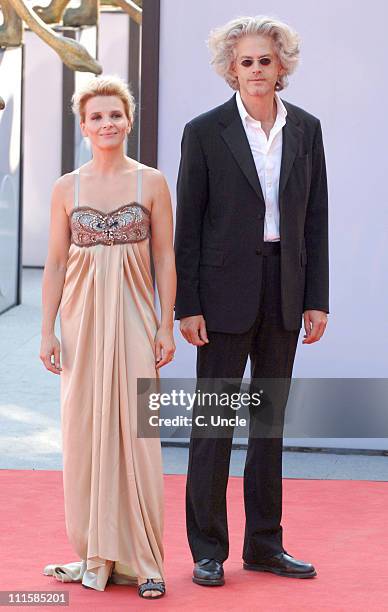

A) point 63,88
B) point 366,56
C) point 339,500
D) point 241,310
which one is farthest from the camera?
point 63,88

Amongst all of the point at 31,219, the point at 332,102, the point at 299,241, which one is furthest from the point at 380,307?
the point at 31,219

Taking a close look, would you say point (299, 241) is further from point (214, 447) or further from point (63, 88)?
point (63, 88)

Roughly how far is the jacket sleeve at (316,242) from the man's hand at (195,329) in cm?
36

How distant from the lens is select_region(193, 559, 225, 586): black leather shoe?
4.06 meters

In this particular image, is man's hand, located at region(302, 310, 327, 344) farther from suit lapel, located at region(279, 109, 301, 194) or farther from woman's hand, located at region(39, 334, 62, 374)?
woman's hand, located at region(39, 334, 62, 374)

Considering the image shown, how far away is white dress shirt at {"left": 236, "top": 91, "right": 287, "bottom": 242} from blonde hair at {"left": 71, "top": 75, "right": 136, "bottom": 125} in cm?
35

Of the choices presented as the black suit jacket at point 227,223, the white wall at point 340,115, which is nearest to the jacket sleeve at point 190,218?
the black suit jacket at point 227,223

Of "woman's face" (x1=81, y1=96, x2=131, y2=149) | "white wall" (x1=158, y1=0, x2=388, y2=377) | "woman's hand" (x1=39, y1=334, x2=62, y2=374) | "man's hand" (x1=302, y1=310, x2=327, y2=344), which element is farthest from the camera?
"white wall" (x1=158, y1=0, x2=388, y2=377)

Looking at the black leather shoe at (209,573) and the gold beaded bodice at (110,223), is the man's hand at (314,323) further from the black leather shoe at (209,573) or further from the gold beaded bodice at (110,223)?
the black leather shoe at (209,573)

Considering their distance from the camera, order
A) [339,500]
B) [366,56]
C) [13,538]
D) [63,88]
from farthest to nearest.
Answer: [63,88]
[366,56]
[339,500]
[13,538]

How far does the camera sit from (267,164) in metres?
3.99

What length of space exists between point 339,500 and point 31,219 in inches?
394

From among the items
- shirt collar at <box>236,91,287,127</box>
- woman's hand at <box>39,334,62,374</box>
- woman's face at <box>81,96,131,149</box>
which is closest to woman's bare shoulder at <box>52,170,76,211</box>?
woman's face at <box>81,96,131,149</box>

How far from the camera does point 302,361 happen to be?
6125 mm
